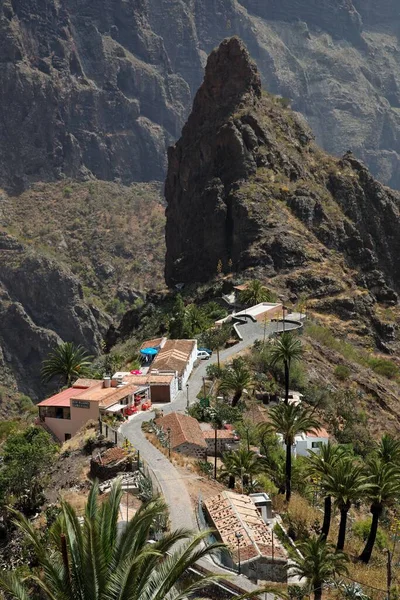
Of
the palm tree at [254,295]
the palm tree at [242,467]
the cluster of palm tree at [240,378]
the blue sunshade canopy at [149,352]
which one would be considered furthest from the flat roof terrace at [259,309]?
the palm tree at [242,467]

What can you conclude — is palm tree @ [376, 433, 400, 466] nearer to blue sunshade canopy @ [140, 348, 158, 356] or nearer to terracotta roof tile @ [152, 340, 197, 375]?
terracotta roof tile @ [152, 340, 197, 375]

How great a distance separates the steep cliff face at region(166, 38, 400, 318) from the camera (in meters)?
96.8

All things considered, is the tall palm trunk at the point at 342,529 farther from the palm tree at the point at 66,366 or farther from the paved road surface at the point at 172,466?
the palm tree at the point at 66,366

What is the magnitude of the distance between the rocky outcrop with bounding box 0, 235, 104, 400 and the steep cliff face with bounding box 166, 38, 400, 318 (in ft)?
219

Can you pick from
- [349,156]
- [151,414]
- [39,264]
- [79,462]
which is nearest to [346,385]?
[151,414]

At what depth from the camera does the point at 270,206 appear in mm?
101938

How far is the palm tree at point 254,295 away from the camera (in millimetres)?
84688

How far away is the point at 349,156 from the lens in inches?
4808

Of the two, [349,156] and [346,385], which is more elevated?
[349,156]

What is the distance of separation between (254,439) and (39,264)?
148 m

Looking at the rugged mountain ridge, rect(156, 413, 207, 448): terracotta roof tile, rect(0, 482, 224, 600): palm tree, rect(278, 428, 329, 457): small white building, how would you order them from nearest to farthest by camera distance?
rect(0, 482, 224, 600): palm tree < rect(156, 413, 207, 448): terracotta roof tile < rect(278, 428, 329, 457): small white building < the rugged mountain ridge

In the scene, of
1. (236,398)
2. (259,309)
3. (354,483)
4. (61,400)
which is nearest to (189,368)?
(236,398)

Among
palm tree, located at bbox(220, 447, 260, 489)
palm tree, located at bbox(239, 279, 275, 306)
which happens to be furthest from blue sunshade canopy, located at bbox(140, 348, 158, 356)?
palm tree, located at bbox(220, 447, 260, 489)

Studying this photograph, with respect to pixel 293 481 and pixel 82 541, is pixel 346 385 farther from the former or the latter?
pixel 82 541
